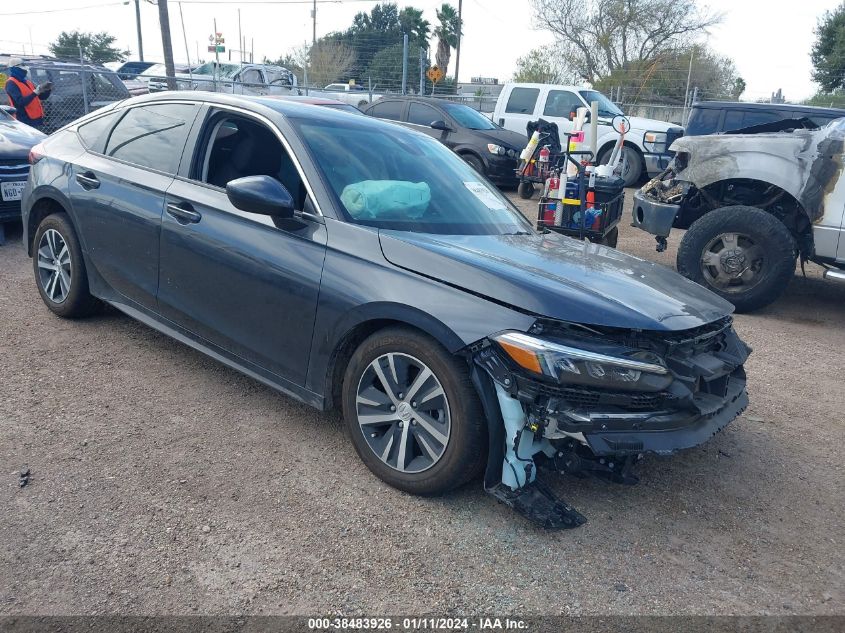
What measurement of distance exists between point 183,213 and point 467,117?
9933 millimetres

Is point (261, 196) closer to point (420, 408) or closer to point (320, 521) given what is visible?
point (420, 408)

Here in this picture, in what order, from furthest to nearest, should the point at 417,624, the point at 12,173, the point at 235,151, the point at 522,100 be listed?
the point at 522,100
the point at 12,173
the point at 235,151
the point at 417,624

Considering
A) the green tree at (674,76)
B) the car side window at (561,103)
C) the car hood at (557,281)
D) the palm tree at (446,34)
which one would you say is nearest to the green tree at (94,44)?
the palm tree at (446,34)

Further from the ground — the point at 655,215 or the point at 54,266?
the point at 655,215

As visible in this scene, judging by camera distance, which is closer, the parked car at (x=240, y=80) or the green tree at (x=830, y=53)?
the parked car at (x=240, y=80)

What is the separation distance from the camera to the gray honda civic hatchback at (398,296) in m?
2.71

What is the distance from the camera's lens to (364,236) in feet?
10.4

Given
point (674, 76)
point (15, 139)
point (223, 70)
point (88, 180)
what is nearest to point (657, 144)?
point (15, 139)

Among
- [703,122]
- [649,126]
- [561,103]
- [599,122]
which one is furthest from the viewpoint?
[561,103]

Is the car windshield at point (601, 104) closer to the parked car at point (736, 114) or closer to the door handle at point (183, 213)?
the parked car at point (736, 114)

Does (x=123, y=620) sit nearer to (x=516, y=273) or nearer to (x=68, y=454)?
(x=68, y=454)

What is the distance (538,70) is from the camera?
40.7m

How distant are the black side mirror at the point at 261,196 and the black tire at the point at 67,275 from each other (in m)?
1.82

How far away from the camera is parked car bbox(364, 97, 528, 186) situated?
1230cm
